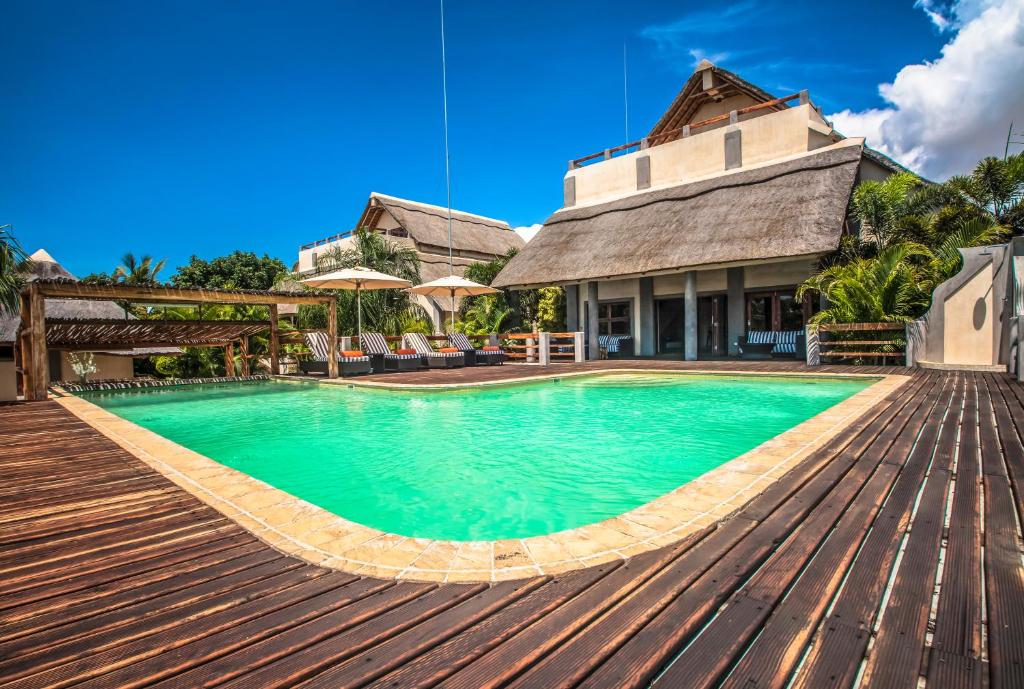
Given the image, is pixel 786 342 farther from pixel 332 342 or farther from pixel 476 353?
pixel 332 342

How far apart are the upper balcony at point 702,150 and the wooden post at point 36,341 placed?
654 inches

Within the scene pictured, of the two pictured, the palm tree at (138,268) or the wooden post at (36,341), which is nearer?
the wooden post at (36,341)

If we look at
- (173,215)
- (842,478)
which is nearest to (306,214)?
(173,215)

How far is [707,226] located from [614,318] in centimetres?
516

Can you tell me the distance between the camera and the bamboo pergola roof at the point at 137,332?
10.1 m

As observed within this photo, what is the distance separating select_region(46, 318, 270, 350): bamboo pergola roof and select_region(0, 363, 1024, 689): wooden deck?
9180 millimetres

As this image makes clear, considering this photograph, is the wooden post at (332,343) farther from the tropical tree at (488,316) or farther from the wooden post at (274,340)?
the tropical tree at (488,316)

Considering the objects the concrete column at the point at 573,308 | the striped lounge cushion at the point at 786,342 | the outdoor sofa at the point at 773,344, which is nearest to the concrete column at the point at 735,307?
the outdoor sofa at the point at 773,344

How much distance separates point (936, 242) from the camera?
12344mm

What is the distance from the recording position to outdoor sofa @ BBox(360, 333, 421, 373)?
43.4ft

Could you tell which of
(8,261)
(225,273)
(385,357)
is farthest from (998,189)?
(225,273)

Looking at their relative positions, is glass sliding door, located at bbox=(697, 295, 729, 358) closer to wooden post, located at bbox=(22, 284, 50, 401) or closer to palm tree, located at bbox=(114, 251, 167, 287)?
wooden post, located at bbox=(22, 284, 50, 401)

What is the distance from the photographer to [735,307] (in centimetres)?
1574

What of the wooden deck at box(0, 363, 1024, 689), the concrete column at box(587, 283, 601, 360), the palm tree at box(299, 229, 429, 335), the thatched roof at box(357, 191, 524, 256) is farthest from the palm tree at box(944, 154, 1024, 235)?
the thatched roof at box(357, 191, 524, 256)
